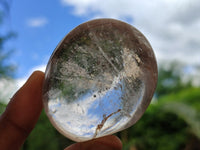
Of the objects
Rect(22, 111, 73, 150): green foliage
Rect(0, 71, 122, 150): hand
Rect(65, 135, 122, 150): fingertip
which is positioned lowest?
Rect(22, 111, 73, 150): green foliage

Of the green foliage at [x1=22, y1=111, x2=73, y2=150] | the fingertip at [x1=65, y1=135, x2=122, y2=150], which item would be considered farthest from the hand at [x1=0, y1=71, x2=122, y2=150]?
the green foliage at [x1=22, y1=111, x2=73, y2=150]

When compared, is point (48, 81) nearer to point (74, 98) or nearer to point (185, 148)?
point (74, 98)

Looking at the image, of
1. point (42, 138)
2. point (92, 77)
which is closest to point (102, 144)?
point (92, 77)

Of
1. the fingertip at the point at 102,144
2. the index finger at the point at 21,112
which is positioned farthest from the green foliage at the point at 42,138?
the fingertip at the point at 102,144

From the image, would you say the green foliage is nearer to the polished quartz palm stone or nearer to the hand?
the hand

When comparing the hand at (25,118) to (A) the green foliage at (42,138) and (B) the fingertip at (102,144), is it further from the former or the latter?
(A) the green foliage at (42,138)

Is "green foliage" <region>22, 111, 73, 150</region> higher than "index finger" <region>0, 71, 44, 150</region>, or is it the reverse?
"index finger" <region>0, 71, 44, 150</region>

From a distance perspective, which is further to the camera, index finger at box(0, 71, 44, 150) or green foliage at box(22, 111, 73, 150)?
green foliage at box(22, 111, 73, 150)
